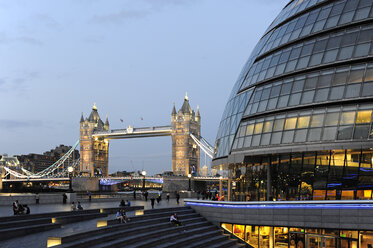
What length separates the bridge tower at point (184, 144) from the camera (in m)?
155

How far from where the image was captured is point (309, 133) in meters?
29.1

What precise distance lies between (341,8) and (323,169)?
1317 cm

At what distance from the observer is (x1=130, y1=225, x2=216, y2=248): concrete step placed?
82.3 feet

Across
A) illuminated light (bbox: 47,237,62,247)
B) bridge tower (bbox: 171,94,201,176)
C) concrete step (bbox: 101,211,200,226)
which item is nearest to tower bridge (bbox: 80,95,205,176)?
bridge tower (bbox: 171,94,201,176)

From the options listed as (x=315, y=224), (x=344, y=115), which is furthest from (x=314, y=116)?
(x=315, y=224)

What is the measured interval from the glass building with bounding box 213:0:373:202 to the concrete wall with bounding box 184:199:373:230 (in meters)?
2.02

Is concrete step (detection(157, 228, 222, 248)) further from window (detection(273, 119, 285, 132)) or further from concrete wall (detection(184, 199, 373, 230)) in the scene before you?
window (detection(273, 119, 285, 132))

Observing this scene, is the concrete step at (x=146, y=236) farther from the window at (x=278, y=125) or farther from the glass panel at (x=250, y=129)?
the window at (x=278, y=125)

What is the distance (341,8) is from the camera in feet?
106

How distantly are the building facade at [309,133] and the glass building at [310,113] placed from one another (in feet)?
0.23

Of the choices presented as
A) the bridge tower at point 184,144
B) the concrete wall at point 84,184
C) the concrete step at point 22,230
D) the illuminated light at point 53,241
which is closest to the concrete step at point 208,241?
the concrete step at point 22,230

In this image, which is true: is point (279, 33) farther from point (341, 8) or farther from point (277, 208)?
point (277, 208)

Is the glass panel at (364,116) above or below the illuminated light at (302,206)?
above

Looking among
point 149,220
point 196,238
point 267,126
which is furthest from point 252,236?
point 267,126
